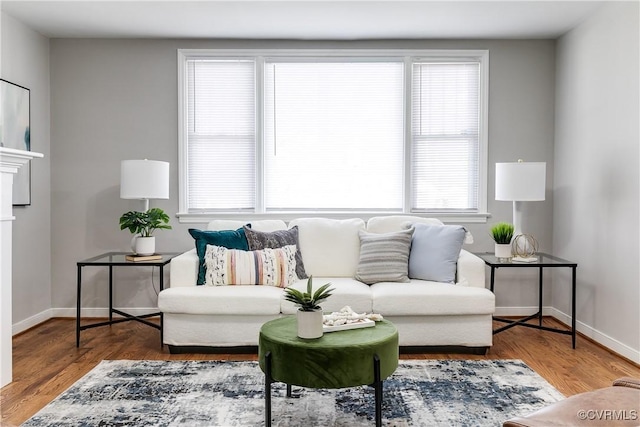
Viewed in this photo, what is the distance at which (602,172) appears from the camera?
3.79 meters

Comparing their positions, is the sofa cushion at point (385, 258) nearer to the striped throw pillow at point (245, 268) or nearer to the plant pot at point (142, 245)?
the striped throw pillow at point (245, 268)

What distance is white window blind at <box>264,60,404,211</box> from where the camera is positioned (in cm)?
462

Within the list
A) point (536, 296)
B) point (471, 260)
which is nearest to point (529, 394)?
point (471, 260)

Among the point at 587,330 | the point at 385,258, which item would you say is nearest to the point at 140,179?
the point at 385,258

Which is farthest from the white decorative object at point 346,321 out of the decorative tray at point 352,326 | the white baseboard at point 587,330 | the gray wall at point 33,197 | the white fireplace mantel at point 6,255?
the gray wall at point 33,197

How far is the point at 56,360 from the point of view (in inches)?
134

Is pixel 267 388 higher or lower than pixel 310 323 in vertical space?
lower

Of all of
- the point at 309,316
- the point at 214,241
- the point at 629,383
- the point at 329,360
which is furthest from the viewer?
the point at 214,241

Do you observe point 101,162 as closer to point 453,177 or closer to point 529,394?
point 453,177

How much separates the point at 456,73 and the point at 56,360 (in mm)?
3988

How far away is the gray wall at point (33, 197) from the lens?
13.3ft

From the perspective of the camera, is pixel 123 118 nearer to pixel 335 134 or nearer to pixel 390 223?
pixel 335 134

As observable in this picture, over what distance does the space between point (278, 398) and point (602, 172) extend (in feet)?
9.49

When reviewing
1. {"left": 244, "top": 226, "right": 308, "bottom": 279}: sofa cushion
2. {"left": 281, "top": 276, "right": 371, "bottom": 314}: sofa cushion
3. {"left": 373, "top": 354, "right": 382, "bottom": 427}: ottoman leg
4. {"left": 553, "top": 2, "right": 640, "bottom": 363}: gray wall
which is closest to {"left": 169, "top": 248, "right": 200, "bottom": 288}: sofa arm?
{"left": 244, "top": 226, "right": 308, "bottom": 279}: sofa cushion
